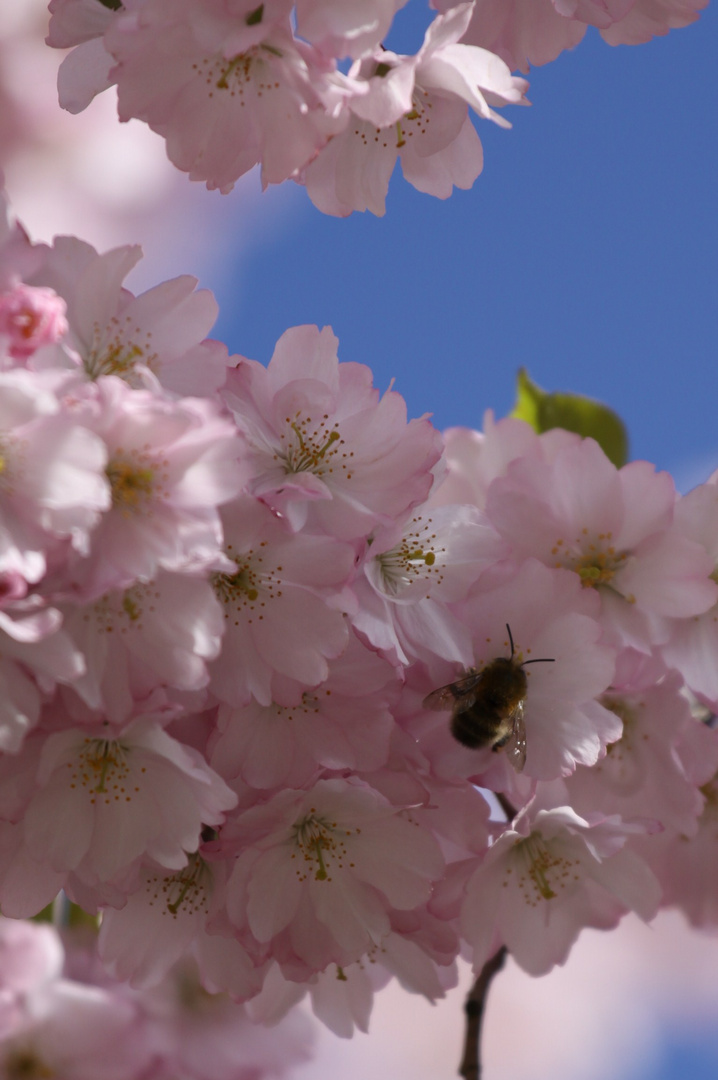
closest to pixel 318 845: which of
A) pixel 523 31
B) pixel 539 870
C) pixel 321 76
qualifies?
pixel 539 870

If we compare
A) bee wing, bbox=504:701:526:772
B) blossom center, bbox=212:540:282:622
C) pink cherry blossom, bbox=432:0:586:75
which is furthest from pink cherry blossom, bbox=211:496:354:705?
pink cherry blossom, bbox=432:0:586:75

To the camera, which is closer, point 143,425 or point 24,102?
point 143,425

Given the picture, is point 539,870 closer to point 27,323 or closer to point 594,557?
point 594,557

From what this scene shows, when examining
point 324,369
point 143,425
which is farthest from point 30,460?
point 324,369

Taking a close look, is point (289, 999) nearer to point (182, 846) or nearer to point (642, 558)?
point (182, 846)

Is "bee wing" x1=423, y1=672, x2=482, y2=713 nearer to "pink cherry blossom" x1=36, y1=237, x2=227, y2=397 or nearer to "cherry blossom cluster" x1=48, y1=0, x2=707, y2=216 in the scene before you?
"pink cherry blossom" x1=36, y1=237, x2=227, y2=397

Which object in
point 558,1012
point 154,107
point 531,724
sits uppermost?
point 154,107
